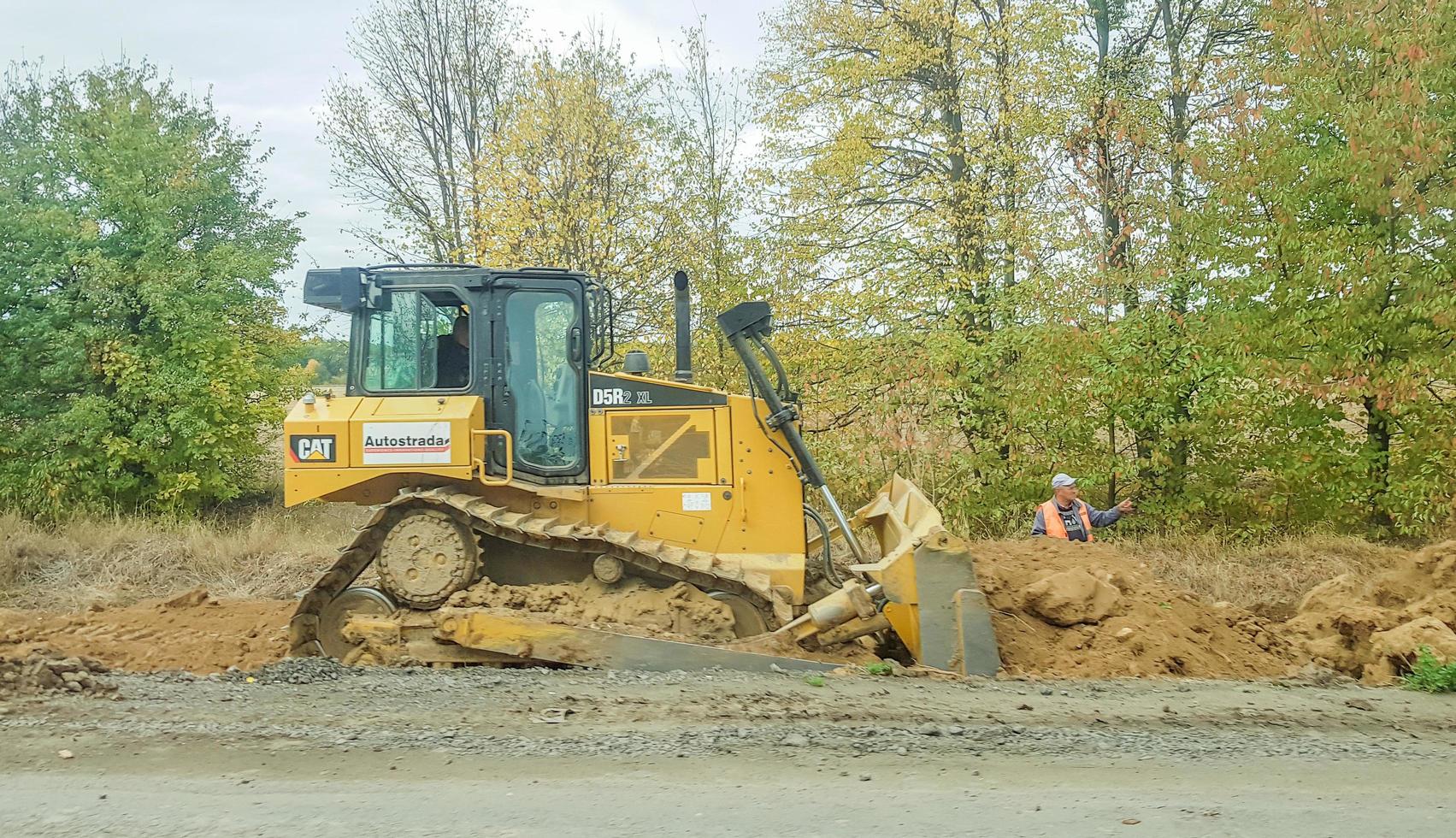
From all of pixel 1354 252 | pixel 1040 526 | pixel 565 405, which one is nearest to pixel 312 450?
pixel 565 405

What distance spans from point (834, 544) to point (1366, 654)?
12.5 feet

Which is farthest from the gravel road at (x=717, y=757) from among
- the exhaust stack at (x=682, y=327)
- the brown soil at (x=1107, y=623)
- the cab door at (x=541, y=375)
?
the exhaust stack at (x=682, y=327)

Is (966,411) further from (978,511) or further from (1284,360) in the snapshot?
(1284,360)

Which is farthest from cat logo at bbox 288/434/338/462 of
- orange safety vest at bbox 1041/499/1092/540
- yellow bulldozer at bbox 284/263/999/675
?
orange safety vest at bbox 1041/499/1092/540

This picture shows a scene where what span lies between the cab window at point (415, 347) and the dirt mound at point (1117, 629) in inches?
158

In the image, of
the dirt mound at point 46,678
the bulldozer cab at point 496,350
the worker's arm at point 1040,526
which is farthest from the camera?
the worker's arm at point 1040,526

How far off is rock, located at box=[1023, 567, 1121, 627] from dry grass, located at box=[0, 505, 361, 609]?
786cm

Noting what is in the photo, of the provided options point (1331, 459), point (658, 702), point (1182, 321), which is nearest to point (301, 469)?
point (658, 702)

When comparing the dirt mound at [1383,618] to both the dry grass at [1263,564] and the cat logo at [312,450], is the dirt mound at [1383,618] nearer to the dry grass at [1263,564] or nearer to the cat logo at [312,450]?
the dry grass at [1263,564]

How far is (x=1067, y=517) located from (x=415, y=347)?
5.71 metres

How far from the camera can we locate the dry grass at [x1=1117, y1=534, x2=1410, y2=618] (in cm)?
1002

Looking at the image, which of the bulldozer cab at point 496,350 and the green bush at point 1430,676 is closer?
the green bush at point 1430,676

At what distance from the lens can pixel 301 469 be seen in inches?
277

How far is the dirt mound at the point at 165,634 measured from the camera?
7527 mm
